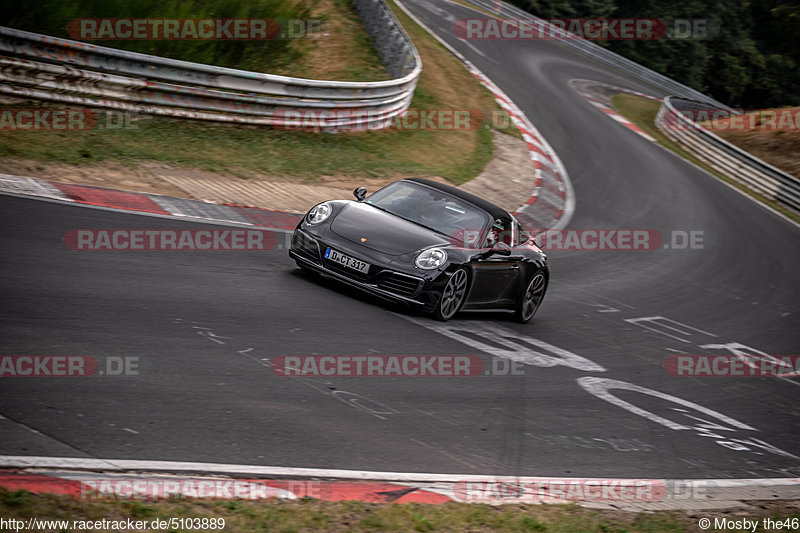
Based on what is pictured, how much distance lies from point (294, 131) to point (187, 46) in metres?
3.19

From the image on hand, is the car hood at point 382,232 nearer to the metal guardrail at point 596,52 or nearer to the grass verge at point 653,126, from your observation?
the grass verge at point 653,126

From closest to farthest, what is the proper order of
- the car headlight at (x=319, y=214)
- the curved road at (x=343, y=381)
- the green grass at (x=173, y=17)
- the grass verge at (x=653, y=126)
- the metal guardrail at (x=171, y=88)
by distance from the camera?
the curved road at (x=343, y=381) < the car headlight at (x=319, y=214) < the metal guardrail at (x=171, y=88) < the green grass at (x=173, y=17) < the grass verge at (x=653, y=126)

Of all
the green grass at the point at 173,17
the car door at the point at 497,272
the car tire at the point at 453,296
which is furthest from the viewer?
the green grass at the point at 173,17

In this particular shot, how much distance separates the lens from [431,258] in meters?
9.02

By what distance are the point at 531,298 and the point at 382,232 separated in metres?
2.44

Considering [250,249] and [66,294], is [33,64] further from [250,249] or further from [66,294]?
[66,294]

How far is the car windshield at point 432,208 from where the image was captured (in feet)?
32.0

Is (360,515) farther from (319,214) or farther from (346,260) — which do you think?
(319,214)

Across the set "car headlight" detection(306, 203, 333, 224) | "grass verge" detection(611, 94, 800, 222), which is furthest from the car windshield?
"grass verge" detection(611, 94, 800, 222)

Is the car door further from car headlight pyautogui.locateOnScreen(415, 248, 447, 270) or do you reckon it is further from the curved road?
car headlight pyautogui.locateOnScreen(415, 248, 447, 270)

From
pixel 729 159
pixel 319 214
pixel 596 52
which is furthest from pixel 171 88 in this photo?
pixel 596 52

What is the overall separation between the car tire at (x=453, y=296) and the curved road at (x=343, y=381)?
8.2 inches

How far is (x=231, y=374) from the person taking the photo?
6500mm

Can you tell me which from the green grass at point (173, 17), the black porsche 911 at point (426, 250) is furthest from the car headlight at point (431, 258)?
the green grass at point (173, 17)
